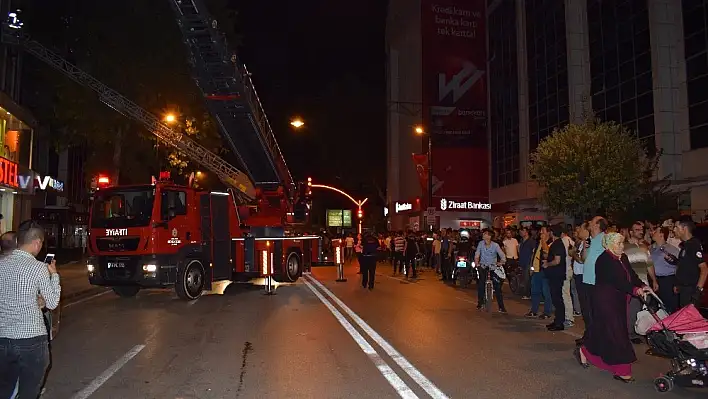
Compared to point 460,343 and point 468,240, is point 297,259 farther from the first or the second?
point 460,343

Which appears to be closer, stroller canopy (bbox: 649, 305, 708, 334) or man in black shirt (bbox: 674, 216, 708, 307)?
stroller canopy (bbox: 649, 305, 708, 334)

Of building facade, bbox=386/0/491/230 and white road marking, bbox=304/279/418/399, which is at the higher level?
building facade, bbox=386/0/491/230

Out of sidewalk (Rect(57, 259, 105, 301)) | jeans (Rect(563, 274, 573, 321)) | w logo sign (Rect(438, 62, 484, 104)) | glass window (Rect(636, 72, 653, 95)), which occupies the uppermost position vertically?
w logo sign (Rect(438, 62, 484, 104))

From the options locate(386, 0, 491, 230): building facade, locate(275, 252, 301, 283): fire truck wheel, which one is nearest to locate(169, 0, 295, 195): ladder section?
locate(275, 252, 301, 283): fire truck wheel

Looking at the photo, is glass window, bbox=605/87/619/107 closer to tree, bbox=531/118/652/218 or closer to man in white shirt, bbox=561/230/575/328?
tree, bbox=531/118/652/218

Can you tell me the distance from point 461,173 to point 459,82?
6835 mm

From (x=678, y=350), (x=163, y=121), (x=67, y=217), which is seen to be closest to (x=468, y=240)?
(x=678, y=350)

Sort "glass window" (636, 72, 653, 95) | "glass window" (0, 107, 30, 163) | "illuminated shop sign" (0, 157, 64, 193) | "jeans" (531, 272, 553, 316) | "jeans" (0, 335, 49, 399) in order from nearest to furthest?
1. "jeans" (0, 335, 49, 399)
2. "jeans" (531, 272, 553, 316)
3. "illuminated shop sign" (0, 157, 64, 193)
4. "glass window" (0, 107, 30, 163)
5. "glass window" (636, 72, 653, 95)

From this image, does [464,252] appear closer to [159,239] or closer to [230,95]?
[230,95]

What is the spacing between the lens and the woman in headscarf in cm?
689

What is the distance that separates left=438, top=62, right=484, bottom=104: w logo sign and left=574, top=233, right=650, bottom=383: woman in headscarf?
39.1 m

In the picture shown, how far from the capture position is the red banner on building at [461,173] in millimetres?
45375

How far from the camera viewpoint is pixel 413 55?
5397 centimetres

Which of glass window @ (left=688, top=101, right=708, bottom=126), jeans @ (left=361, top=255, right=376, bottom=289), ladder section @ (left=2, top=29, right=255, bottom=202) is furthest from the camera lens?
ladder section @ (left=2, top=29, right=255, bottom=202)
